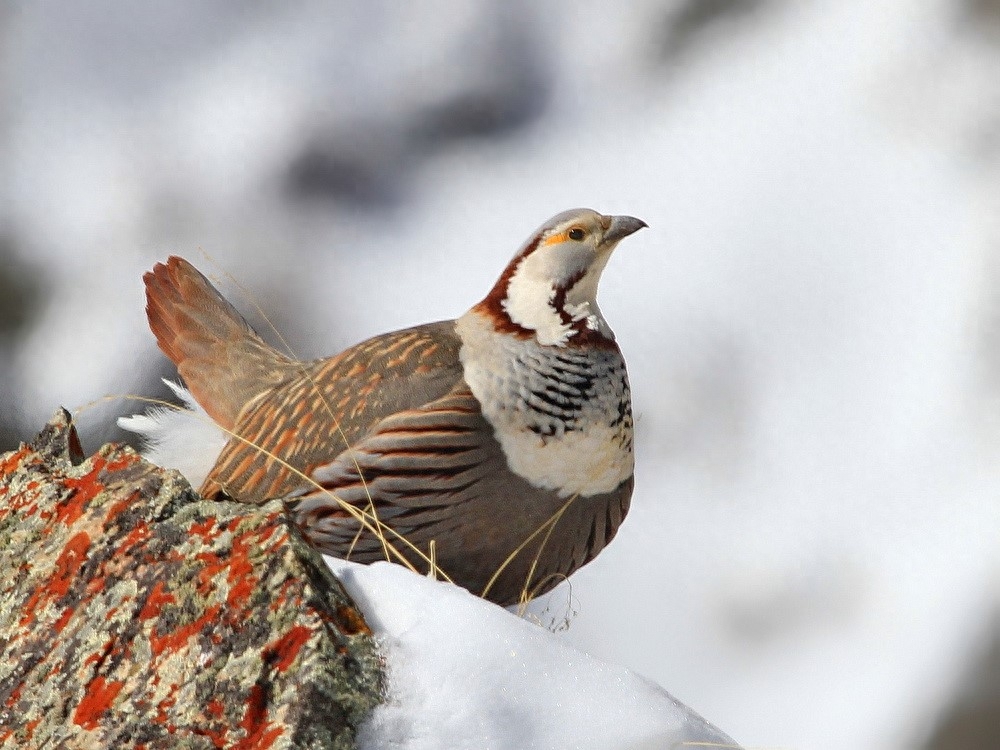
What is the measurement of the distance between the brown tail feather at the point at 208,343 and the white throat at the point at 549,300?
4.36 ft

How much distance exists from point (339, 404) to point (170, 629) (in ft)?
7.46

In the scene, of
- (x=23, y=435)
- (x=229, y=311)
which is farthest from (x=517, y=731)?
(x=23, y=435)

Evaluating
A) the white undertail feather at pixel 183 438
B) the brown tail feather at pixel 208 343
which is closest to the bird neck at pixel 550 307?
the brown tail feather at pixel 208 343

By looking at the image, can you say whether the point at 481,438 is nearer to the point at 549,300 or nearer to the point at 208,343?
the point at 549,300

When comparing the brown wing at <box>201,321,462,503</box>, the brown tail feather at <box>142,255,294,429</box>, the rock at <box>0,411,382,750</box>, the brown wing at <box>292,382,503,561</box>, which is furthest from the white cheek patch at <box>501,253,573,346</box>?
the rock at <box>0,411,382,750</box>

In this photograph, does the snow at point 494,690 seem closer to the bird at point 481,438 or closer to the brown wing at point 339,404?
the bird at point 481,438

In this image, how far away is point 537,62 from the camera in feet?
51.1

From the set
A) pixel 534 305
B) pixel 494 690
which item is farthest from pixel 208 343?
pixel 494 690

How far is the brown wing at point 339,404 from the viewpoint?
4.69 meters

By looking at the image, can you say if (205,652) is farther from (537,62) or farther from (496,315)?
(537,62)

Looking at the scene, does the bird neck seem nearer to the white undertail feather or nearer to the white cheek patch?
the white cheek patch

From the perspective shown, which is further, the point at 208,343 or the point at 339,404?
the point at 208,343

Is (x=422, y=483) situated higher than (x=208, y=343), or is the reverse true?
(x=208, y=343)

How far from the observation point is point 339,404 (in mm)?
4801
